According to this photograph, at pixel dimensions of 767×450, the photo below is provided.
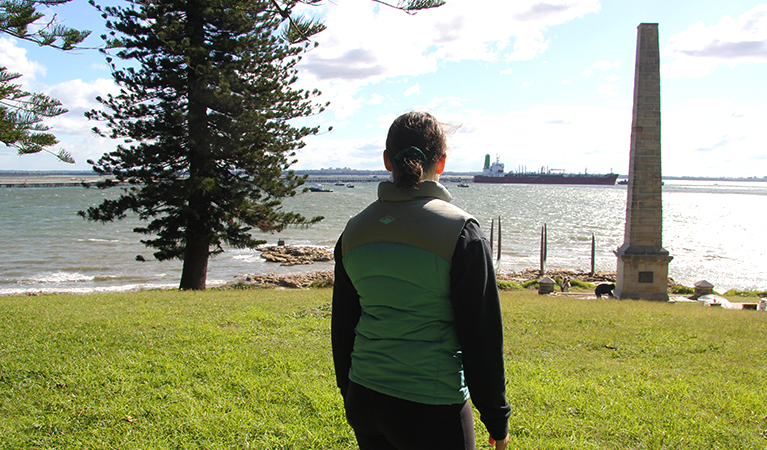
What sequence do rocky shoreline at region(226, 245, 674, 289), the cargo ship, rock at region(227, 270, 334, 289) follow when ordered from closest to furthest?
rock at region(227, 270, 334, 289) < rocky shoreline at region(226, 245, 674, 289) < the cargo ship

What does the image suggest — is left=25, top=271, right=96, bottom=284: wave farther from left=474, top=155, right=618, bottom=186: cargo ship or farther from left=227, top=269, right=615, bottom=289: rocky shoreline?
left=474, top=155, right=618, bottom=186: cargo ship

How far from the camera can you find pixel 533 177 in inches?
5955

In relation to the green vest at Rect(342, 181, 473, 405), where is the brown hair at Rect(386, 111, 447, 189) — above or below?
above

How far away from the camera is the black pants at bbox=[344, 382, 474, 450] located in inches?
54.6

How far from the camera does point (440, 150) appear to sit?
1.57 meters

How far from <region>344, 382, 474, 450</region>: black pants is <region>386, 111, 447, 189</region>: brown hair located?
0.65m

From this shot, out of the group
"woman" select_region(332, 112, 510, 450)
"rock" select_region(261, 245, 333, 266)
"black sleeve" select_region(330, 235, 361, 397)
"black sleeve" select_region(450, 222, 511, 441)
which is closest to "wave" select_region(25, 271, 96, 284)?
"rock" select_region(261, 245, 333, 266)

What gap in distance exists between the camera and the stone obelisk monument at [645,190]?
1281 centimetres

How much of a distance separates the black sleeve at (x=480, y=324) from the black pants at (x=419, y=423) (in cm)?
7

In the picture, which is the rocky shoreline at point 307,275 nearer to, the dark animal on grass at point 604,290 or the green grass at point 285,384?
the dark animal on grass at point 604,290

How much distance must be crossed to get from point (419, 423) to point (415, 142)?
84cm

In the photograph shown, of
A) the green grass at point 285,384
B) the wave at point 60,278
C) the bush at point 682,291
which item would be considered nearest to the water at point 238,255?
the wave at point 60,278

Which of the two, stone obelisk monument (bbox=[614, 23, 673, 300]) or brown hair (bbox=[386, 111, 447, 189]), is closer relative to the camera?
brown hair (bbox=[386, 111, 447, 189])

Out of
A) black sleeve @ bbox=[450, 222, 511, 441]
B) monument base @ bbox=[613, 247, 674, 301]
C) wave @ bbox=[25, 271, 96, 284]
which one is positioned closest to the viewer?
black sleeve @ bbox=[450, 222, 511, 441]
